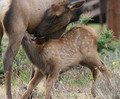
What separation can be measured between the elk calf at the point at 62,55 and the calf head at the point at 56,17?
24cm

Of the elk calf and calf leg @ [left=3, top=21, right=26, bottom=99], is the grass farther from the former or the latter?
calf leg @ [left=3, top=21, right=26, bottom=99]

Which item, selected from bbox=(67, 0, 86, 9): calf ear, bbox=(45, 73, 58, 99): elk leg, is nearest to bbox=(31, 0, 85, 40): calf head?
bbox=(67, 0, 86, 9): calf ear

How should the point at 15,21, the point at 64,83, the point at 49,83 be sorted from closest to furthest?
the point at 15,21
the point at 49,83
the point at 64,83

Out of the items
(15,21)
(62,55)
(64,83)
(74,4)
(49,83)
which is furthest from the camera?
(64,83)

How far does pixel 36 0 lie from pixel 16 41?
977mm

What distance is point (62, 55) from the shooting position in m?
6.28

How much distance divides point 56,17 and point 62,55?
83 cm

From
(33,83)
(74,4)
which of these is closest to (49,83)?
(33,83)

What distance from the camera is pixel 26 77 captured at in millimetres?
7660

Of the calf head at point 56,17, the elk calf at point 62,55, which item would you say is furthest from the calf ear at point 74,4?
the elk calf at point 62,55

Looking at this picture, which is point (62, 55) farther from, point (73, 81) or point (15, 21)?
point (73, 81)

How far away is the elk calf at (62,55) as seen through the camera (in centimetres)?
609

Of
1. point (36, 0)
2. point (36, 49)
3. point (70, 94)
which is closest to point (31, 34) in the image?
point (36, 49)

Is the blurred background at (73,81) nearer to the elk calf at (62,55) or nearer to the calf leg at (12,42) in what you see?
the elk calf at (62,55)
